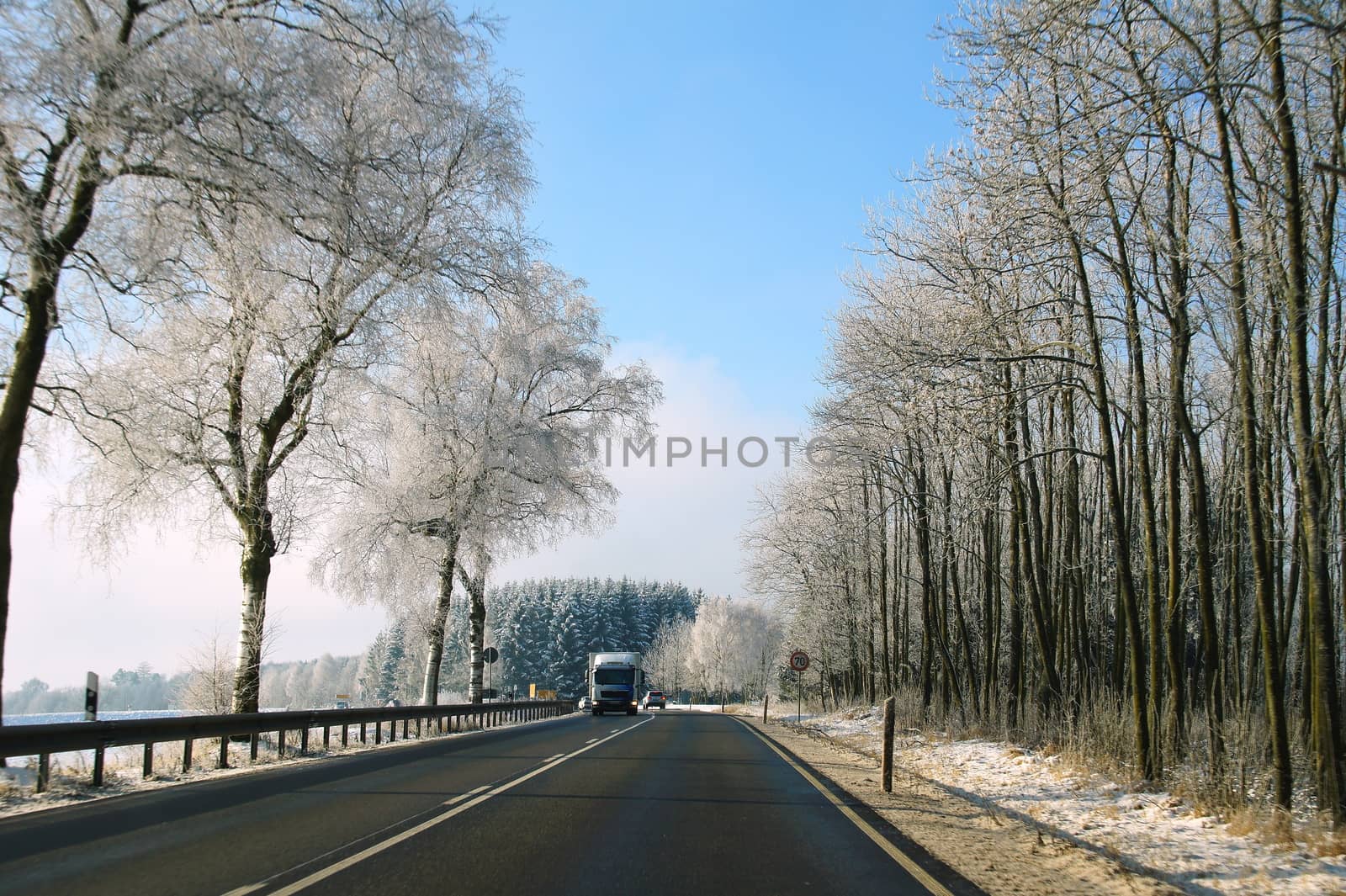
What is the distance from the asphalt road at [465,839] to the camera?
251 inches

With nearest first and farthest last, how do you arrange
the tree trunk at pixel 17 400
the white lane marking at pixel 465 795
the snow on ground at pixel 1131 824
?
the snow on ground at pixel 1131 824 → the white lane marking at pixel 465 795 → the tree trunk at pixel 17 400

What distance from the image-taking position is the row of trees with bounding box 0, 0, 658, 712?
10.7 metres

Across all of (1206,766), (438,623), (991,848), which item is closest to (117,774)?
(991,848)

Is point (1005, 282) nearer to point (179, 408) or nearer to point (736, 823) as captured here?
point (736, 823)

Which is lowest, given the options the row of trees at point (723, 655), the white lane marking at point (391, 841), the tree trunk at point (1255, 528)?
the row of trees at point (723, 655)

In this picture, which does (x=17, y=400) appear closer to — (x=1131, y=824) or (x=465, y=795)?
(x=465, y=795)

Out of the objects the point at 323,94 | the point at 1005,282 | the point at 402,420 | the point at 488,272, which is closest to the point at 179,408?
the point at 488,272

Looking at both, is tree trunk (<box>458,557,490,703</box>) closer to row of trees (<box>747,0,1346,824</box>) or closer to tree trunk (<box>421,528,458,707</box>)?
tree trunk (<box>421,528,458,707</box>)

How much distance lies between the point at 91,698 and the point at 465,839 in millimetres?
8142

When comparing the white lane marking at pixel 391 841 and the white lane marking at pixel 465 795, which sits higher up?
the white lane marking at pixel 391 841

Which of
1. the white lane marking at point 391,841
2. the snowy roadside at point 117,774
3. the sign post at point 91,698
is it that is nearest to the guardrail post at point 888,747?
the white lane marking at point 391,841

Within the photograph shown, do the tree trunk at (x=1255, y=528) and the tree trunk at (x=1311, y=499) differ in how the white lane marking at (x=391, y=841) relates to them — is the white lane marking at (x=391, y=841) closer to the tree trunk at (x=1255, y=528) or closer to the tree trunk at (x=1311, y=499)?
the tree trunk at (x=1255, y=528)

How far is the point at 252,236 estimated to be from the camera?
12164 millimetres

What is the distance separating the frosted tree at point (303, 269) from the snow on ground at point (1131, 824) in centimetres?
1108
